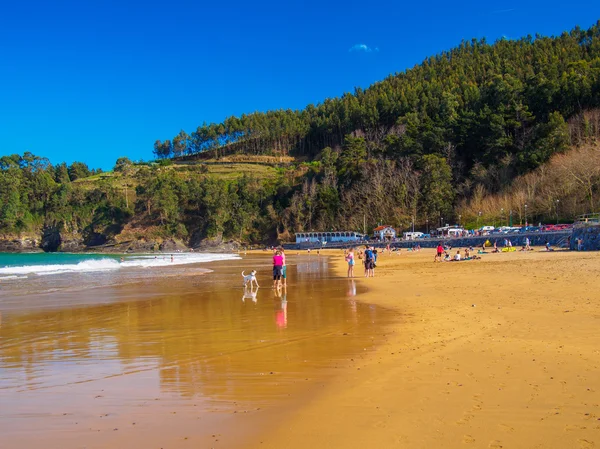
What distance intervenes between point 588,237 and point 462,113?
206 ft

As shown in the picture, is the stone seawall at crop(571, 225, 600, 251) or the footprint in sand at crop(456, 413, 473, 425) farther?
the stone seawall at crop(571, 225, 600, 251)

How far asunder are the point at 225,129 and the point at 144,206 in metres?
62.4

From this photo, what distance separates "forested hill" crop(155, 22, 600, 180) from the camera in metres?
75.8

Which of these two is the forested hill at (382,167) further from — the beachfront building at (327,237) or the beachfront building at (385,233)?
the beachfront building at (385,233)

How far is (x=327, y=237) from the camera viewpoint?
290 ft

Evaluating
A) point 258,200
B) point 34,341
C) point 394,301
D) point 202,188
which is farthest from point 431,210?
point 34,341

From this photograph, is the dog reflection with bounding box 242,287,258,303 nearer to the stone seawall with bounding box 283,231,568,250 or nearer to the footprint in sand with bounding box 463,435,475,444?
the footprint in sand with bounding box 463,435,475,444

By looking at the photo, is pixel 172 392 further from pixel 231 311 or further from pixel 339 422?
pixel 231 311

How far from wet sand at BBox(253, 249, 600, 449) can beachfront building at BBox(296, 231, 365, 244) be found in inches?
2869

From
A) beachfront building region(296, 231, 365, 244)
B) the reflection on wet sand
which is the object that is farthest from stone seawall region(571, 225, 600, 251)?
beachfront building region(296, 231, 365, 244)

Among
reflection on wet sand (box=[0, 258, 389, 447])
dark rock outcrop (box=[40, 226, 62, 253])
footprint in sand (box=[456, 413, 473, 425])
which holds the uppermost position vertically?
dark rock outcrop (box=[40, 226, 62, 253])

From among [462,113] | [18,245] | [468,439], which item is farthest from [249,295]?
[18,245]

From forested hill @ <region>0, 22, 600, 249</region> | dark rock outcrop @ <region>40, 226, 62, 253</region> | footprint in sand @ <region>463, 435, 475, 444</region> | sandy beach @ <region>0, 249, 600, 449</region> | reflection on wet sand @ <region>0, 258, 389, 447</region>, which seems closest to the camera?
footprint in sand @ <region>463, 435, 475, 444</region>

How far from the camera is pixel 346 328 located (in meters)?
9.49
